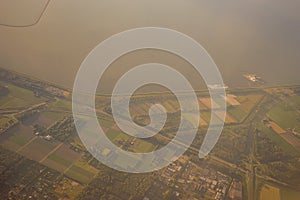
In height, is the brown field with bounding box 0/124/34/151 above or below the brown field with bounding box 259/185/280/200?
below

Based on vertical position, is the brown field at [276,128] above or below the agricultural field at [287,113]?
below

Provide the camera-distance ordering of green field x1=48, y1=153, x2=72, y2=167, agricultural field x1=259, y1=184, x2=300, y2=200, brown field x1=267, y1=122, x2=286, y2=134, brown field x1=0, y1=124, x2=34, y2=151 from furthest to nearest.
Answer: brown field x1=267, y1=122, x2=286, y2=134
brown field x1=0, y1=124, x2=34, y2=151
green field x1=48, y1=153, x2=72, y2=167
agricultural field x1=259, y1=184, x2=300, y2=200

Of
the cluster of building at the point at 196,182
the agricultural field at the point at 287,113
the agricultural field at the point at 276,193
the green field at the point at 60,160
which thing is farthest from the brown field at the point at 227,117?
the green field at the point at 60,160

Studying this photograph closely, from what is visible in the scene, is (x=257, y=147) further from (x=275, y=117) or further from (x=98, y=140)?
(x=98, y=140)

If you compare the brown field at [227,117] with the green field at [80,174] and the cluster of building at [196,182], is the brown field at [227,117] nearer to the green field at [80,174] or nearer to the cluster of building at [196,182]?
the cluster of building at [196,182]

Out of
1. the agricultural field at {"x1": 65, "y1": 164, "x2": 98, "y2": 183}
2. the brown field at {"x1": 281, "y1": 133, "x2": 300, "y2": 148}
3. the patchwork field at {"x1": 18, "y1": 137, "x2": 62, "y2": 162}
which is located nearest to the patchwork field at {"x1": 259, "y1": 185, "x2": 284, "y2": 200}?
the brown field at {"x1": 281, "y1": 133, "x2": 300, "y2": 148}

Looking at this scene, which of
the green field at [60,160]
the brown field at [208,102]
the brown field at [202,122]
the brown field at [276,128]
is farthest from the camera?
the brown field at [208,102]

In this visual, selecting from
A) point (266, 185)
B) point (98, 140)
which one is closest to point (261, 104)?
point (266, 185)

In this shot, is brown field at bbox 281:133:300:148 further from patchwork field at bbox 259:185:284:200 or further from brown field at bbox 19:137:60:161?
brown field at bbox 19:137:60:161

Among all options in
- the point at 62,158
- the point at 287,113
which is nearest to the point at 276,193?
the point at 287,113
